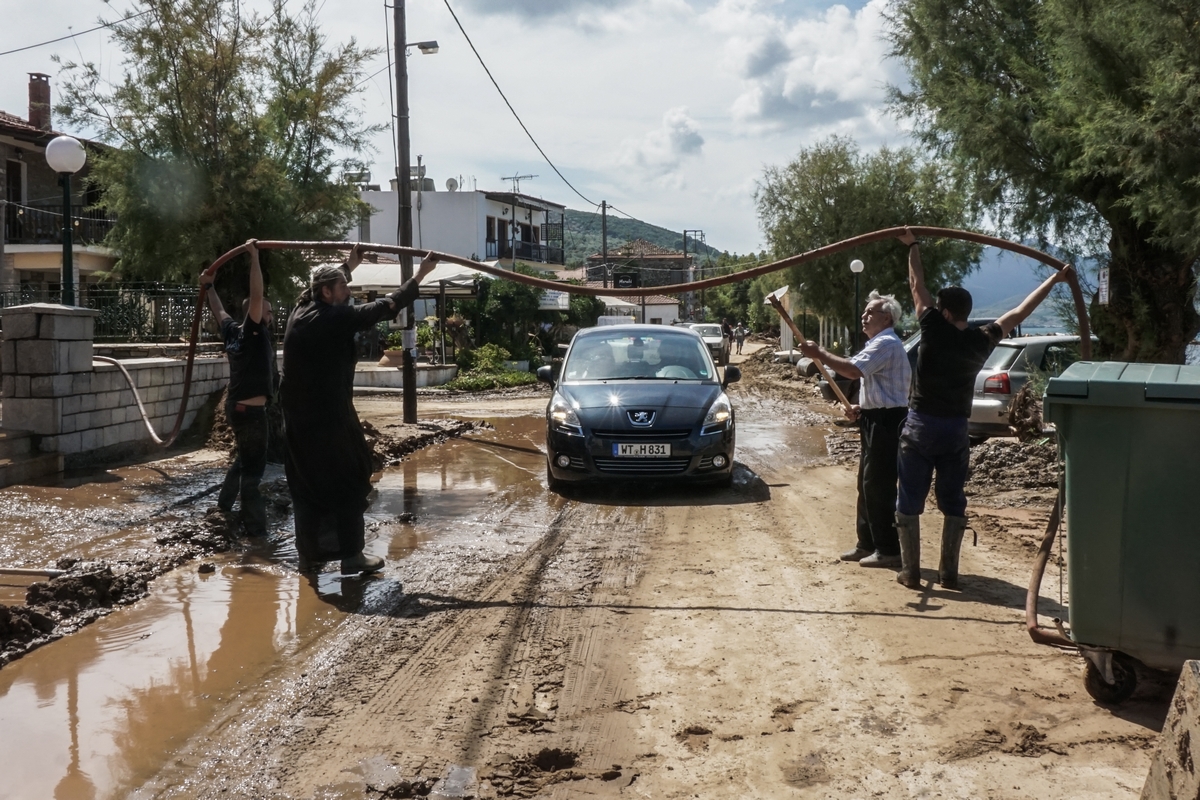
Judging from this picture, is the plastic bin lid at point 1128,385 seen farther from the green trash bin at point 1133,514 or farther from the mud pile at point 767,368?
the mud pile at point 767,368

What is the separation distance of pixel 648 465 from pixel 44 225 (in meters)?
25.1

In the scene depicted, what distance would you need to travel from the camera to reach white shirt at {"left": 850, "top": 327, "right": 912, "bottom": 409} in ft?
21.9

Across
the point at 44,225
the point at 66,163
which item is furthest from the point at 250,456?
the point at 44,225

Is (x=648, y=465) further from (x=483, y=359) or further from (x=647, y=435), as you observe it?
(x=483, y=359)

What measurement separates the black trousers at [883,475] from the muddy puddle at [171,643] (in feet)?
8.50

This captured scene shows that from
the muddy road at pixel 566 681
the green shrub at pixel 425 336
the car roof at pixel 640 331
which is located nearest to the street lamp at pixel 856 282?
the green shrub at pixel 425 336

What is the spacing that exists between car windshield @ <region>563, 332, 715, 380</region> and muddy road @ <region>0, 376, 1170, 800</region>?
3113 millimetres

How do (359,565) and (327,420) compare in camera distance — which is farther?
(359,565)

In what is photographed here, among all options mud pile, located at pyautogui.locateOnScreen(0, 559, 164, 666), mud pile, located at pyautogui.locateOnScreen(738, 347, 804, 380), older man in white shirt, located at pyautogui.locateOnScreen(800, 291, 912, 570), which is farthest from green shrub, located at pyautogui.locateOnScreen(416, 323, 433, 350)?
older man in white shirt, located at pyautogui.locateOnScreen(800, 291, 912, 570)

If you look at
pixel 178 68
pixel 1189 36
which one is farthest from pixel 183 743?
pixel 178 68

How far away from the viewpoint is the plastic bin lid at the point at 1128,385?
4035 millimetres

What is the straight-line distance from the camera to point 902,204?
33.6m

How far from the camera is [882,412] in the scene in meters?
6.80

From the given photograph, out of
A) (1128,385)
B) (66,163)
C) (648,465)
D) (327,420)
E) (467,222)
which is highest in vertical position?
(467,222)
